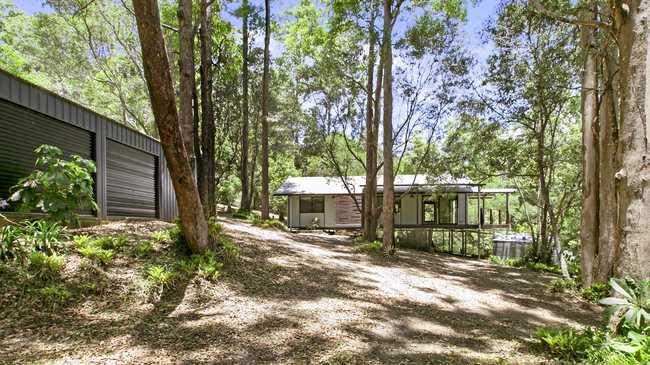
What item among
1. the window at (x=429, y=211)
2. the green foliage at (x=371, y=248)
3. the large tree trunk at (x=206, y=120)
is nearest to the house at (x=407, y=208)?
the window at (x=429, y=211)

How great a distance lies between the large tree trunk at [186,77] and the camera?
7387mm

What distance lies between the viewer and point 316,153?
20.6 metres

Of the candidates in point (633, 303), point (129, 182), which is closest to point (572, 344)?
point (633, 303)

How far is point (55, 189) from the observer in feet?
18.2

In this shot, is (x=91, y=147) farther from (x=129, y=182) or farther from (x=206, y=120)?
(x=206, y=120)

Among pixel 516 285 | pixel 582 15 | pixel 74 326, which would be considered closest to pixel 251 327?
pixel 74 326

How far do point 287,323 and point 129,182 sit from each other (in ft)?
26.0

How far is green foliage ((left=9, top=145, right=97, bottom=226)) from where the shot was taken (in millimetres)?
5391

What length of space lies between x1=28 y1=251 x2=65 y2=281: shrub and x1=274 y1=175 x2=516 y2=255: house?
15.5m

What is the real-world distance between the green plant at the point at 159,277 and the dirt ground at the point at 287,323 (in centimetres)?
15

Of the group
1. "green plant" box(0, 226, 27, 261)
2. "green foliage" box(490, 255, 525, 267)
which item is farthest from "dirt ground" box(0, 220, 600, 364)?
"green foliage" box(490, 255, 525, 267)

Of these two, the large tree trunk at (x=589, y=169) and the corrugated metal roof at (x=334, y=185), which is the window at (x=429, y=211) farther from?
the large tree trunk at (x=589, y=169)

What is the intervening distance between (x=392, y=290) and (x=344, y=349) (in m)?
3.41

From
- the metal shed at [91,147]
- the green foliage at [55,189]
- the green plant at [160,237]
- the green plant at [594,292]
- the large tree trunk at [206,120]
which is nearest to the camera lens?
the green foliage at [55,189]
